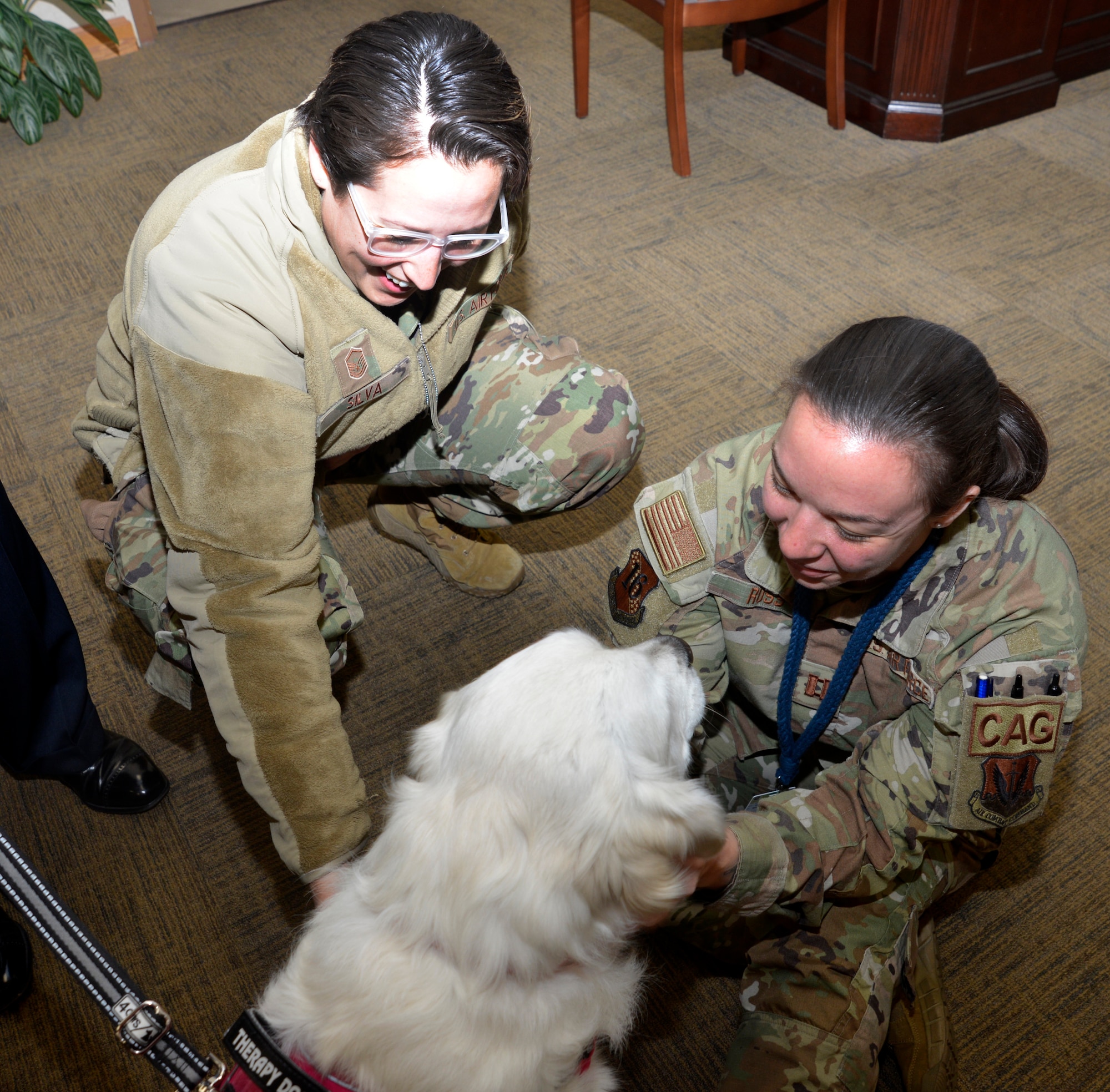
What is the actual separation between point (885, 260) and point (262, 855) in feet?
8.22

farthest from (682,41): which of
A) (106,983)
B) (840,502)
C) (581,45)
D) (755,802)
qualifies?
(106,983)

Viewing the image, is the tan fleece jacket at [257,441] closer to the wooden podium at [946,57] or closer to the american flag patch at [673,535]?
the american flag patch at [673,535]

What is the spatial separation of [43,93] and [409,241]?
3195mm

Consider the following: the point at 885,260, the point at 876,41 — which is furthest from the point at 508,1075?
the point at 876,41

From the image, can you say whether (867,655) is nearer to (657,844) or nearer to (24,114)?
(657,844)

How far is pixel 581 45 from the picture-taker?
3.59 m

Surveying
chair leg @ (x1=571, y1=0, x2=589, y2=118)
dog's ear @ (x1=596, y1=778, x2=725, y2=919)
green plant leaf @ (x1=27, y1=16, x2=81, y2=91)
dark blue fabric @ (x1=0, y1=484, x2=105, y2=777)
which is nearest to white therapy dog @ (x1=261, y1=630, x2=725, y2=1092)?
dog's ear @ (x1=596, y1=778, x2=725, y2=919)

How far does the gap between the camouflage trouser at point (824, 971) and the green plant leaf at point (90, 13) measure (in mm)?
4244

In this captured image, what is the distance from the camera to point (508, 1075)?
1050 mm

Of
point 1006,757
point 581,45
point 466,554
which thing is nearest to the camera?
point 1006,757

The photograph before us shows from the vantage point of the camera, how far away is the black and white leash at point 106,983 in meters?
0.98

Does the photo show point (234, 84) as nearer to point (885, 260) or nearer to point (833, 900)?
point (885, 260)

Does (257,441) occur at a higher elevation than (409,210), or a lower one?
lower

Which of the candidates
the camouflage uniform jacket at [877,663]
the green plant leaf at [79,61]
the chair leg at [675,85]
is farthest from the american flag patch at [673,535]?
the green plant leaf at [79,61]
